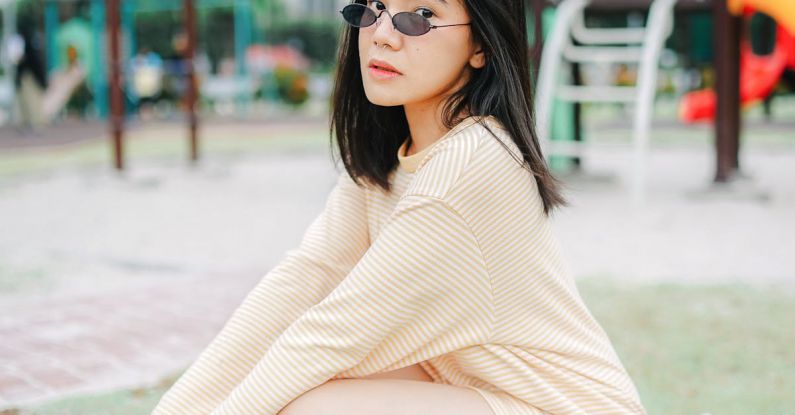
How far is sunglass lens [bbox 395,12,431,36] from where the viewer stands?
1.59 meters

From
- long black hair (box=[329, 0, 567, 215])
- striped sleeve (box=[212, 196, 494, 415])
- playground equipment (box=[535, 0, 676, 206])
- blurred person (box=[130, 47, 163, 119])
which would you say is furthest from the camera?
blurred person (box=[130, 47, 163, 119])

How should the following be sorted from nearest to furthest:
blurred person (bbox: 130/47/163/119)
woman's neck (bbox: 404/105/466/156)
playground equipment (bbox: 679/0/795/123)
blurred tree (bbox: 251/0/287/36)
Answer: woman's neck (bbox: 404/105/466/156), playground equipment (bbox: 679/0/795/123), blurred person (bbox: 130/47/163/119), blurred tree (bbox: 251/0/287/36)

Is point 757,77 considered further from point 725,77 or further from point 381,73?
point 381,73

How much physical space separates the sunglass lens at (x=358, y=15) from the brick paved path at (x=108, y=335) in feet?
4.47

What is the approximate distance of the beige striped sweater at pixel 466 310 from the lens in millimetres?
1469

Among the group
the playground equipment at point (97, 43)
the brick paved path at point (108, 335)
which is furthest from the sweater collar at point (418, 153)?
the playground equipment at point (97, 43)

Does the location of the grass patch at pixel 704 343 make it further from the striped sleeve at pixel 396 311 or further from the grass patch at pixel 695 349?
the striped sleeve at pixel 396 311

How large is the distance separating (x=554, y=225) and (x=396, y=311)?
3.87 meters

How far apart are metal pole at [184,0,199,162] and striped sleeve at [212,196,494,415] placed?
7.16 m

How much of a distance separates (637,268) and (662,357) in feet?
4.43

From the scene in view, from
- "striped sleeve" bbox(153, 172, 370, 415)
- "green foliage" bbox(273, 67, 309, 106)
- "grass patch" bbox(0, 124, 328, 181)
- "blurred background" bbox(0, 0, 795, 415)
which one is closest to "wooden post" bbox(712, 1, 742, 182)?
"blurred background" bbox(0, 0, 795, 415)

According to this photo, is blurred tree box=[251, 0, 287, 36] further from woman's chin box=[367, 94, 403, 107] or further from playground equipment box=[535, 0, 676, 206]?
woman's chin box=[367, 94, 403, 107]

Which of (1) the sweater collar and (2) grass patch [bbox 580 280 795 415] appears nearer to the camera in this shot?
(1) the sweater collar

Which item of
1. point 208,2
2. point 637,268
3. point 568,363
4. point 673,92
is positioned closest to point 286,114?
point 208,2
